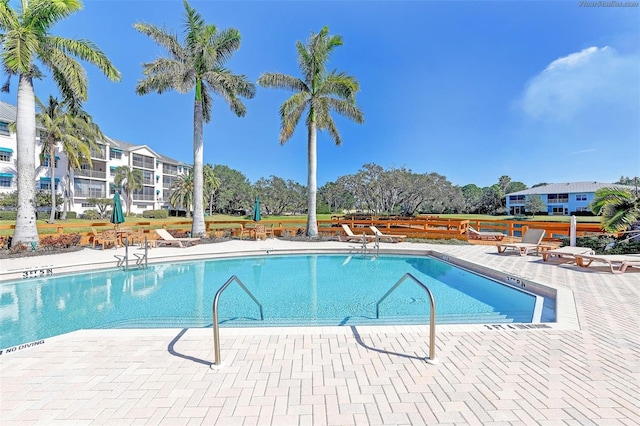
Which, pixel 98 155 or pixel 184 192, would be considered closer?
pixel 98 155

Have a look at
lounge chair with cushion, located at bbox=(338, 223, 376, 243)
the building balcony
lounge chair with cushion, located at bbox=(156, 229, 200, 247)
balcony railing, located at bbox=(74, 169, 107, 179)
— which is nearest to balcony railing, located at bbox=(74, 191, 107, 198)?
balcony railing, located at bbox=(74, 169, 107, 179)

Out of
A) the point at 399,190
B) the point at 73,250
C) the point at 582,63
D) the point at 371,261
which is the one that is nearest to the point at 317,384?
the point at 371,261

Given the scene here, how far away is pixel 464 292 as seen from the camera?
22.4 feet

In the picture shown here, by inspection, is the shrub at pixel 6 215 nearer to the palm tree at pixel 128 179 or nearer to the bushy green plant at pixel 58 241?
the palm tree at pixel 128 179

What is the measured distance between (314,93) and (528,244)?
1223cm

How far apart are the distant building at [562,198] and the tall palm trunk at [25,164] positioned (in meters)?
66.1

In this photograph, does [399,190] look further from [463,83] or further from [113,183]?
[113,183]

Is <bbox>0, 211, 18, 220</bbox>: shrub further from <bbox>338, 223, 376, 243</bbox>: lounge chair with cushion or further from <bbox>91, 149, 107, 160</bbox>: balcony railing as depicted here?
<bbox>338, 223, 376, 243</bbox>: lounge chair with cushion

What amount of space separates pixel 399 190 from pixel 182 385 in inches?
1213

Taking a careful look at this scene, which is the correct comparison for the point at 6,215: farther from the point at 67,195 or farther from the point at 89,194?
the point at 89,194

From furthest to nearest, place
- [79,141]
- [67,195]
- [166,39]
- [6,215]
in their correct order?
[67,195]
[6,215]
[79,141]
[166,39]

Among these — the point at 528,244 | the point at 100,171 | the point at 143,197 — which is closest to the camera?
the point at 528,244

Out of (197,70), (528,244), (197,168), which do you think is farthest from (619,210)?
(197,70)

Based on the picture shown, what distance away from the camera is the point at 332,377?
274cm
